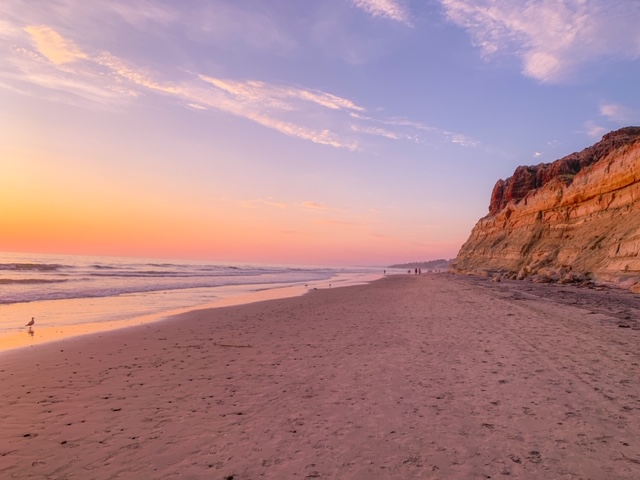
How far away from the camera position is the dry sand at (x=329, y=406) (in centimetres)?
414

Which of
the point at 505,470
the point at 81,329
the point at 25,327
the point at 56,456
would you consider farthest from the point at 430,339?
the point at 25,327

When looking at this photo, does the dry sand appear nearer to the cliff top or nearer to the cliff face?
the cliff face

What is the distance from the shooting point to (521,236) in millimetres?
50406

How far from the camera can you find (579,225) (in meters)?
38.0

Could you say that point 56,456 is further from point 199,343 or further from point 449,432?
point 199,343

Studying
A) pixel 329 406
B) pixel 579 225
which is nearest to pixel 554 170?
pixel 579 225

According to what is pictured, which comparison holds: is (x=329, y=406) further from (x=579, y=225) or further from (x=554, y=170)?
(x=554, y=170)

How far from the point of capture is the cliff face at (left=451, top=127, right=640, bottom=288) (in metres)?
28.5

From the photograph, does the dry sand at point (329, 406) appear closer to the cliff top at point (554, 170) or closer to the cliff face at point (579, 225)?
the cliff face at point (579, 225)

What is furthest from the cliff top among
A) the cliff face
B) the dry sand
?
the dry sand

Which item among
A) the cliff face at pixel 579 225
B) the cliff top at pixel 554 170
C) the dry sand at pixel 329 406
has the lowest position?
the dry sand at pixel 329 406

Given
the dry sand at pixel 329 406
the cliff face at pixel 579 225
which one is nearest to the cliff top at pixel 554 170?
the cliff face at pixel 579 225

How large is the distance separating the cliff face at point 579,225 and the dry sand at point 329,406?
21403 millimetres

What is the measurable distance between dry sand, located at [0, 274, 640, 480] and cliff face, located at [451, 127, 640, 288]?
21403mm
